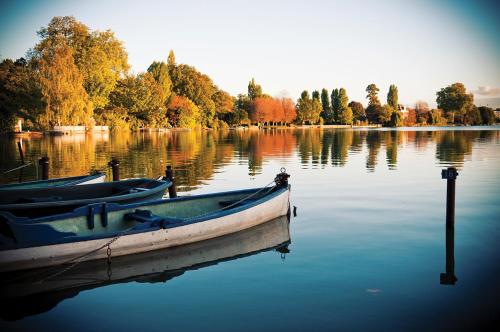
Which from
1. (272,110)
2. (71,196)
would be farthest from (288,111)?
(71,196)

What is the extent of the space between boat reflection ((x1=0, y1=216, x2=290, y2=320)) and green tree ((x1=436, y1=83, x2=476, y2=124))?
201 meters

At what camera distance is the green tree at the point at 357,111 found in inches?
7392

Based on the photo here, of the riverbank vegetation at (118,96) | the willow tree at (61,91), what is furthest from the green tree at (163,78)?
the willow tree at (61,91)

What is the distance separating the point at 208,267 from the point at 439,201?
10890mm

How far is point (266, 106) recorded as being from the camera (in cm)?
14200

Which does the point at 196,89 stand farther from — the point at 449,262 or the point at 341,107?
the point at 449,262

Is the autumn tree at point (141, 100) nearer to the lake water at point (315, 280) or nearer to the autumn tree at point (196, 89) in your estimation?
the autumn tree at point (196, 89)

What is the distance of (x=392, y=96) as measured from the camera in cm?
17175

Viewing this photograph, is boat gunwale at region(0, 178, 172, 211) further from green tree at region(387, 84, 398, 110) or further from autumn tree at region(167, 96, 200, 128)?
green tree at region(387, 84, 398, 110)

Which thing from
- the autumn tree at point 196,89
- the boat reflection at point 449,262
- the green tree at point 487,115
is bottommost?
the boat reflection at point 449,262

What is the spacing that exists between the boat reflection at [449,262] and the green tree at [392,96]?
166403 mm

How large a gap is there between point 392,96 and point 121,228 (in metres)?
173

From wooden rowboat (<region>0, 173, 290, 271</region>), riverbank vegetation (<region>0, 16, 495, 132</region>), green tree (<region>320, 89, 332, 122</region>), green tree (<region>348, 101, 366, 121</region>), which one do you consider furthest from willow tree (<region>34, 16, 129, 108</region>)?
green tree (<region>348, 101, 366, 121</region>)

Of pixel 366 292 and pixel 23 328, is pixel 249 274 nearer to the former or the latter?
pixel 366 292
